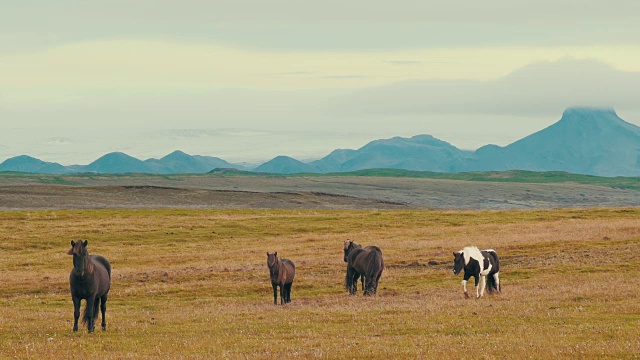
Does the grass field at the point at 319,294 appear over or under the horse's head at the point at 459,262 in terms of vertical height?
under

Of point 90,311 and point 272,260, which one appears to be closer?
point 90,311

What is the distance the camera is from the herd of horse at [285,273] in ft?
74.5

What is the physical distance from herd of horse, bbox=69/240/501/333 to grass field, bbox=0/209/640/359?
2.53ft

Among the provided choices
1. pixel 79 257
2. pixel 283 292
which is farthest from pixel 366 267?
pixel 79 257

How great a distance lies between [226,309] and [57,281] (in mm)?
17041

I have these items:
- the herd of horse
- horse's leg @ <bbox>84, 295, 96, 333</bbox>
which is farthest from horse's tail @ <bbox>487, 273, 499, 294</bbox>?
horse's leg @ <bbox>84, 295, 96, 333</bbox>

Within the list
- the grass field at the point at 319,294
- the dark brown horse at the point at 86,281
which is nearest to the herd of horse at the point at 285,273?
the dark brown horse at the point at 86,281

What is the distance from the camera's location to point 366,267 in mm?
33281

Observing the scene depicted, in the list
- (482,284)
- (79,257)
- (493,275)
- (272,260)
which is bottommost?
(482,284)

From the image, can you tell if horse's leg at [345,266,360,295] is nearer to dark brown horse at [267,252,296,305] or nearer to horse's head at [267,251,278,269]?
dark brown horse at [267,252,296,305]

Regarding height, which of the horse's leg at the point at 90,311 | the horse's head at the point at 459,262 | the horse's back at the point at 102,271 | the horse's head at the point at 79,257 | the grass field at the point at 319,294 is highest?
the horse's head at the point at 79,257

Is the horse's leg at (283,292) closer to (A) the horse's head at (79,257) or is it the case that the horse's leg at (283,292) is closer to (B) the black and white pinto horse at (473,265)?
(B) the black and white pinto horse at (473,265)

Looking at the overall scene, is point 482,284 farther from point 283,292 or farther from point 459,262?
point 283,292

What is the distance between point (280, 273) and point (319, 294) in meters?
6.09
